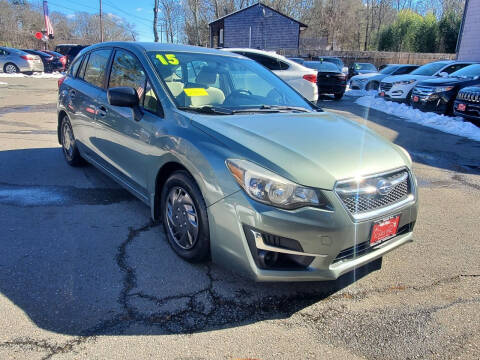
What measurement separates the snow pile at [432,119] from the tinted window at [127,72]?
7.98 m

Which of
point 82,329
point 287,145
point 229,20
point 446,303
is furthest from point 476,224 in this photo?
point 229,20

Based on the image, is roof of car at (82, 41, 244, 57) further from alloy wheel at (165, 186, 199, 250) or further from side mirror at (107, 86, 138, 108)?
alloy wheel at (165, 186, 199, 250)

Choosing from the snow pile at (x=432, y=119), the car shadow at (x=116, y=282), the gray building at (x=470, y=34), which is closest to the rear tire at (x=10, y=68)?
the snow pile at (x=432, y=119)

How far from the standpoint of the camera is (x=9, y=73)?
21.6 m

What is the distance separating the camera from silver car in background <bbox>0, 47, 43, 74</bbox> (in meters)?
21.1

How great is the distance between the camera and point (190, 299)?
→ 2541mm

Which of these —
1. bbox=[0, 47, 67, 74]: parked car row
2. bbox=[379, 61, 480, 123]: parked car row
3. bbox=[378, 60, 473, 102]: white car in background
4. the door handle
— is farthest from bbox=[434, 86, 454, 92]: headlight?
bbox=[0, 47, 67, 74]: parked car row

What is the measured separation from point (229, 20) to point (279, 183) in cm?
3933

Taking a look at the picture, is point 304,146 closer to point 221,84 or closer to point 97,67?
point 221,84

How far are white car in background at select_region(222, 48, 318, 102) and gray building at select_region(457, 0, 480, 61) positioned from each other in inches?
618

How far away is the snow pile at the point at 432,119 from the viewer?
8973 mm

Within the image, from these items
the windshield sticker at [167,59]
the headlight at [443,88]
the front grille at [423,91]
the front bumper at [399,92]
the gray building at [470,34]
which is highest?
the gray building at [470,34]

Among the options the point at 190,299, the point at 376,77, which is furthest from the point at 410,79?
the point at 190,299

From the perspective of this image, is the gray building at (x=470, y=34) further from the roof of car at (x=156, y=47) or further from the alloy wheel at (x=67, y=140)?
the alloy wheel at (x=67, y=140)
